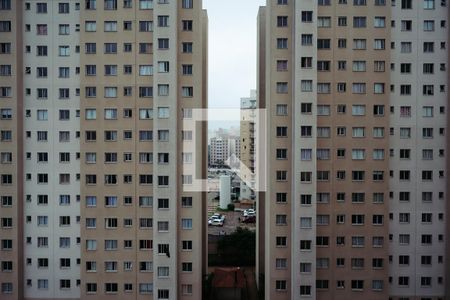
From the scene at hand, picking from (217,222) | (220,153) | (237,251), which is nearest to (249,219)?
(217,222)

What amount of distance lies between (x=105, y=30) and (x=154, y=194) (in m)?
5.98

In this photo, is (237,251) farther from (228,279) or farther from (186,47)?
(186,47)

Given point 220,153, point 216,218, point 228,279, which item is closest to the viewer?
point 228,279

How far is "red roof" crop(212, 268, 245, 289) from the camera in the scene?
47.7ft

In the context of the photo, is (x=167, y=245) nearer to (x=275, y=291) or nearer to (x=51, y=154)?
(x=275, y=291)

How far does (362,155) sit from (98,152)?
9307 mm

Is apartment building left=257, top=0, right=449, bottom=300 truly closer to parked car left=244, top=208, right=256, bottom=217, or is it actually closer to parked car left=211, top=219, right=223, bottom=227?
parked car left=211, top=219, right=223, bottom=227

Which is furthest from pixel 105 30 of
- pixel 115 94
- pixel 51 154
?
pixel 51 154

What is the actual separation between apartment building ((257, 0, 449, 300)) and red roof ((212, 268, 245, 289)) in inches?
103

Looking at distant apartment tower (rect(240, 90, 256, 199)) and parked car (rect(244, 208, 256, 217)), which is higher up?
distant apartment tower (rect(240, 90, 256, 199))

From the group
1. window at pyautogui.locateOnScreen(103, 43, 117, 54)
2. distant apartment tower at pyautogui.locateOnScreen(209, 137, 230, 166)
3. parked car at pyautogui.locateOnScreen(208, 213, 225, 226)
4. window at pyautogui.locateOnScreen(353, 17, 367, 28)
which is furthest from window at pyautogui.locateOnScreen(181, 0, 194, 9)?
parked car at pyautogui.locateOnScreen(208, 213, 225, 226)

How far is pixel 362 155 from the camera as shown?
12.3 metres

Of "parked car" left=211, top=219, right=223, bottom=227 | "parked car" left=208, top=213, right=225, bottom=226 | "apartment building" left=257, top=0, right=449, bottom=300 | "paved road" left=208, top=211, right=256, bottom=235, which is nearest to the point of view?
"apartment building" left=257, top=0, right=449, bottom=300

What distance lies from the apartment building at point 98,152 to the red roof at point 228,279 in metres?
2.38
